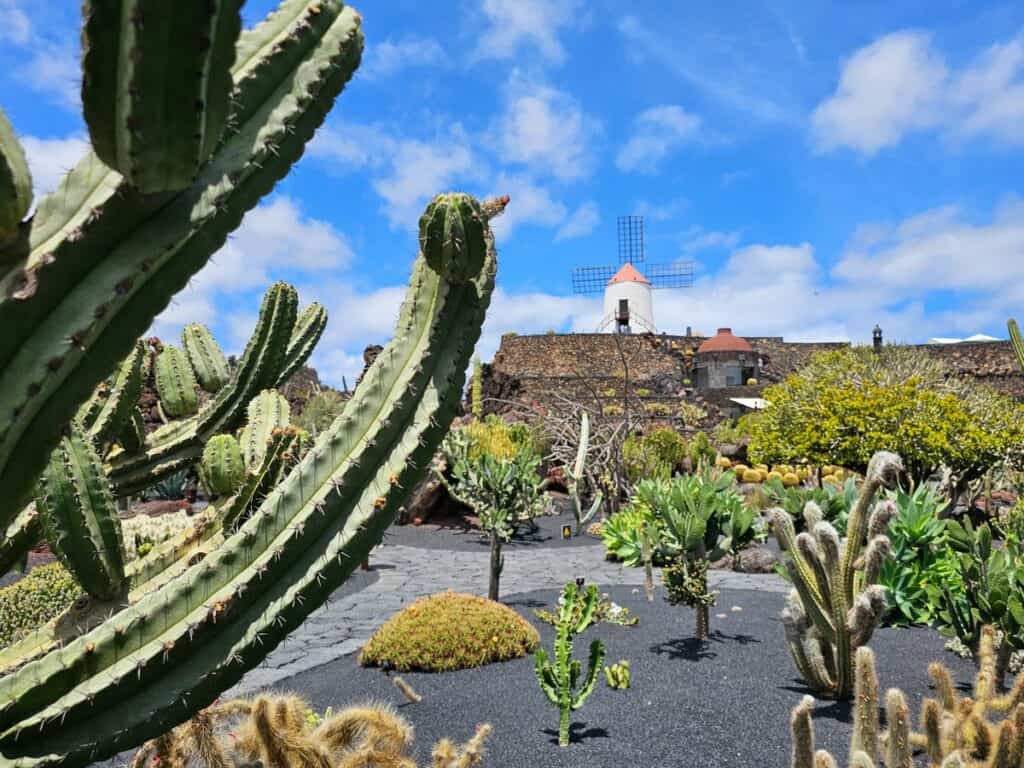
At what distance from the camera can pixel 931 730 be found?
2.79 metres

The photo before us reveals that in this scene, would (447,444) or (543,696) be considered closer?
(543,696)

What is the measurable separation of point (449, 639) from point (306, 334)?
9.20 ft

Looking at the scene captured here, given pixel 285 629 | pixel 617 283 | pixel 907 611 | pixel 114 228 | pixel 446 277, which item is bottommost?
pixel 907 611

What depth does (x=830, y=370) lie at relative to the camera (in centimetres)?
1612

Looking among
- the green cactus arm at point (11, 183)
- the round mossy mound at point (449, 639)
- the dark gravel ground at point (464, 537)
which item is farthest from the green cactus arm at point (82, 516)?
Answer: the dark gravel ground at point (464, 537)

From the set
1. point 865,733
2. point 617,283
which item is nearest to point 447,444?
point 865,733

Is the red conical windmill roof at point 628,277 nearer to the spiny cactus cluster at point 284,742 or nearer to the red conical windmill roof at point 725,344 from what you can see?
the red conical windmill roof at point 725,344

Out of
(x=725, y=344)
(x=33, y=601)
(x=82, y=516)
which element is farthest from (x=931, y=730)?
(x=725, y=344)

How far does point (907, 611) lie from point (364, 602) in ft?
19.2

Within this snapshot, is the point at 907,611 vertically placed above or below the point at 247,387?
below

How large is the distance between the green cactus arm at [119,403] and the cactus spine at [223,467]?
42cm

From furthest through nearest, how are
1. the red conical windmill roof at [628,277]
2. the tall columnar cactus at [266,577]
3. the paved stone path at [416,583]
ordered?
the red conical windmill roof at [628,277], the paved stone path at [416,583], the tall columnar cactus at [266,577]

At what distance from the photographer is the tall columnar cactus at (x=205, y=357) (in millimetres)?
4984

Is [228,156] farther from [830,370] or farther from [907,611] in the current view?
[830,370]
